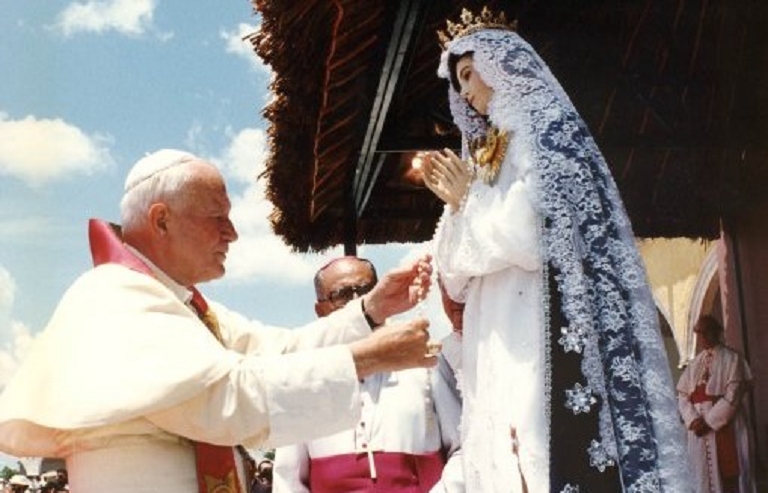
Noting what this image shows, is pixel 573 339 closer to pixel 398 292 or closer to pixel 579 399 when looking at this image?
pixel 579 399

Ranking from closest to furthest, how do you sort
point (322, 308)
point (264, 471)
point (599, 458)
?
1. point (599, 458)
2. point (322, 308)
3. point (264, 471)

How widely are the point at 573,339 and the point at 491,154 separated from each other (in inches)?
29.4

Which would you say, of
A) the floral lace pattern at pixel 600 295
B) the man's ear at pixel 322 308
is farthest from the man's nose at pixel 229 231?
the man's ear at pixel 322 308

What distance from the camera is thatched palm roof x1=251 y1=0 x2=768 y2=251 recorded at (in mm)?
6465

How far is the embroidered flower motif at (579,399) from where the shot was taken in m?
3.65

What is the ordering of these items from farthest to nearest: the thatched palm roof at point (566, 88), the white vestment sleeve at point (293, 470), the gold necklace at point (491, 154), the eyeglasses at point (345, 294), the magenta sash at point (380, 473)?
the thatched palm roof at point (566, 88), the eyeglasses at point (345, 294), the white vestment sleeve at point (293, 470), the magenta sash at point (380, 473), the gold necklace at point (491, 154)

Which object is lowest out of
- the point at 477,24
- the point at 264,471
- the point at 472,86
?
the point at 472,86

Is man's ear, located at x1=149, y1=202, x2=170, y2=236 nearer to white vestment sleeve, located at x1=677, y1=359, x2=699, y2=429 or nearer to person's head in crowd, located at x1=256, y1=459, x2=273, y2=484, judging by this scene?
white vestment sleeve, located at x1=677, y1=359, x2=699, y2=429

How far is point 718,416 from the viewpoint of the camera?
9.22 m

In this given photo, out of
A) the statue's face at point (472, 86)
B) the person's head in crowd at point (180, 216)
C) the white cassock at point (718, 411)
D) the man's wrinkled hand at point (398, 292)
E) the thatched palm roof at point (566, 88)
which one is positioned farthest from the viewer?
the white cassock at point (718, 411)

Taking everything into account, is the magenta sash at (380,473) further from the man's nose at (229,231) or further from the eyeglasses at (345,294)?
the man's nose at (229,231)

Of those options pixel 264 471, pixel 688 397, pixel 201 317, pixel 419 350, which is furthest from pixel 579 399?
pixel 264 471

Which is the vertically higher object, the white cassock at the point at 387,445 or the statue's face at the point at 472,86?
the statue's face at the point at 472,86

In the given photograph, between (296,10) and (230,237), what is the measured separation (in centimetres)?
304
